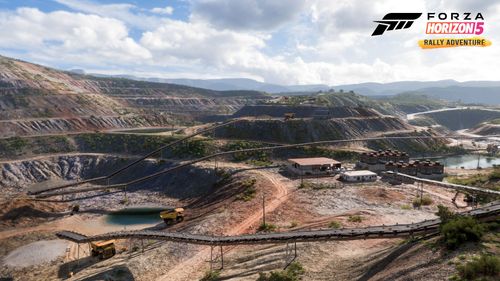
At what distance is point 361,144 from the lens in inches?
4783

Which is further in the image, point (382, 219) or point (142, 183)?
point (142, 183)

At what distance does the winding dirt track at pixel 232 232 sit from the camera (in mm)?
43812

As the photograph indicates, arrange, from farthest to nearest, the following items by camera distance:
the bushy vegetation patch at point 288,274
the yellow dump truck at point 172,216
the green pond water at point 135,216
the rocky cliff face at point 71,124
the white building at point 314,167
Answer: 1. the rocky cliff face at point 71,124
2. the white building at point 314,167
3. the green pond water at point 135,216
4. the yellow dump truck at point 172,216
5. the bushy vegetation patch at point 288,274

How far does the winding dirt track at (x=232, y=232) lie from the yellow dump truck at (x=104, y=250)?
13381mm

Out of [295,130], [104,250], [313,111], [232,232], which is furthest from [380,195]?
[313,111]

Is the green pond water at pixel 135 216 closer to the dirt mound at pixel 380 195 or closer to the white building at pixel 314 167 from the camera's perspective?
the white building at pixel 314 167

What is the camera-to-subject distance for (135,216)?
259 ft

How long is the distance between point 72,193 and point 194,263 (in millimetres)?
57963

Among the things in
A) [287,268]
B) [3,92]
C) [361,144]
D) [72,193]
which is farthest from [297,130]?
[3,92]

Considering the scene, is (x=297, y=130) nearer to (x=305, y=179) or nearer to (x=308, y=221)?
(x=305, y=179)

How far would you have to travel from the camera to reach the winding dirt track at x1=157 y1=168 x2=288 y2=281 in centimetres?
4381

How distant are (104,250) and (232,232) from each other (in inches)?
764

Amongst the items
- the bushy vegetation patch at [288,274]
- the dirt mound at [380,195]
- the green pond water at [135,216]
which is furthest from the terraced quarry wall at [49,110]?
the bushy vegetation patch at [288,274]

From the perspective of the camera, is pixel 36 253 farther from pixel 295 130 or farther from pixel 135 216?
pixel 295 130
